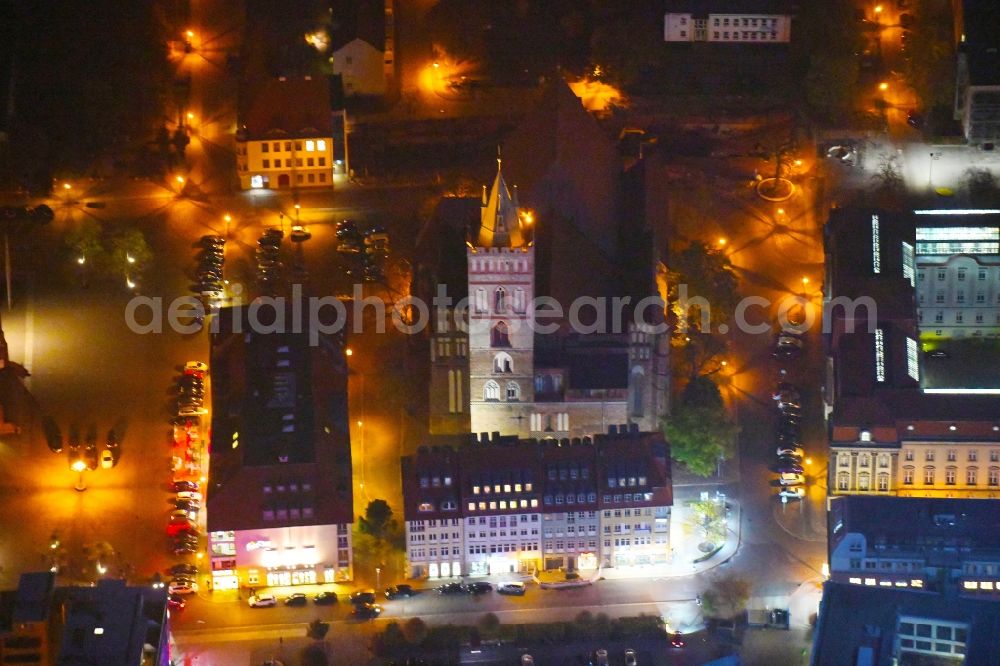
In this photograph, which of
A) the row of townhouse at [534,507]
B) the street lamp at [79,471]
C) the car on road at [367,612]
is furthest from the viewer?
the street lamp at [79,471]

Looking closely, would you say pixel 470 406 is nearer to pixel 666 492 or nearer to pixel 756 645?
pixel 666 492

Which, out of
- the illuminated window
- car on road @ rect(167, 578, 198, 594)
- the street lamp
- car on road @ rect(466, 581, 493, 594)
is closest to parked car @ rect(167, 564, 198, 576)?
car on road @ rect(167, 578, 198, 594)

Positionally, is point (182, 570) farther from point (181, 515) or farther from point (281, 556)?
point (281, 556)

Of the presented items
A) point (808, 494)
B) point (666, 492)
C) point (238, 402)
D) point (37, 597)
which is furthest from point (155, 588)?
point (808, 494)

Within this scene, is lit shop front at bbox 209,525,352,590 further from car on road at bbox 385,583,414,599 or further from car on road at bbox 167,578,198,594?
car on road at bbox 385,583,414,599

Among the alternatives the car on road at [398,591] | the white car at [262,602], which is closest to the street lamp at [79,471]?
the white car at [262,602]

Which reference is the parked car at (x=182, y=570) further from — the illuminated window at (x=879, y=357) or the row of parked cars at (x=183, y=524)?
the illuminated window at (x=879, y=357)
